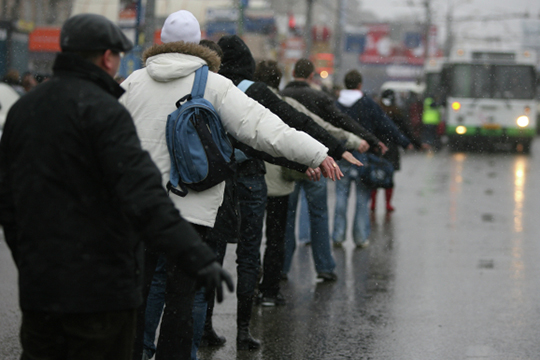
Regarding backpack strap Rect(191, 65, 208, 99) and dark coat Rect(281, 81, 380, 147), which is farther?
dark coat Rect(281, 81, 380, 147)

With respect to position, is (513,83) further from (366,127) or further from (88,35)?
(88,35)

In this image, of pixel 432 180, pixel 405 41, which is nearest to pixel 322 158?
pixel 432 180

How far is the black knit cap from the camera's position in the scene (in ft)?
8.82

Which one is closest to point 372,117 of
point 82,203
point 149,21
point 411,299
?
point 411,299

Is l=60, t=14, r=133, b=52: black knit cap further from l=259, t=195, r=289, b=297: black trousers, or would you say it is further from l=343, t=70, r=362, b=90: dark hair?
l=343, t=70, r=362, b=90: dark hair

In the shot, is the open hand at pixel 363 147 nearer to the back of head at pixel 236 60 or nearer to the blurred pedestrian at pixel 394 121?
the back of head at pixel 236 60

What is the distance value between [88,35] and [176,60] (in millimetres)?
1113

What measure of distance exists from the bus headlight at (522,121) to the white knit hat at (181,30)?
72.3ft

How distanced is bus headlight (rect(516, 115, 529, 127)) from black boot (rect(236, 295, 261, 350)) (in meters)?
21.2

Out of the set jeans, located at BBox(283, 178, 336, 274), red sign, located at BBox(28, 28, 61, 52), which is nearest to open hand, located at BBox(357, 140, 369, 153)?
jeans, located at BBox(283, 178, 336, 274)

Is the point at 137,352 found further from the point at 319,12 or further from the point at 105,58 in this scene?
the point at 319,12

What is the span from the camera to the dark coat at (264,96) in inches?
178

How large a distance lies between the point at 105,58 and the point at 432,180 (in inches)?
565

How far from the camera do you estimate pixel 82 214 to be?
2594mm
